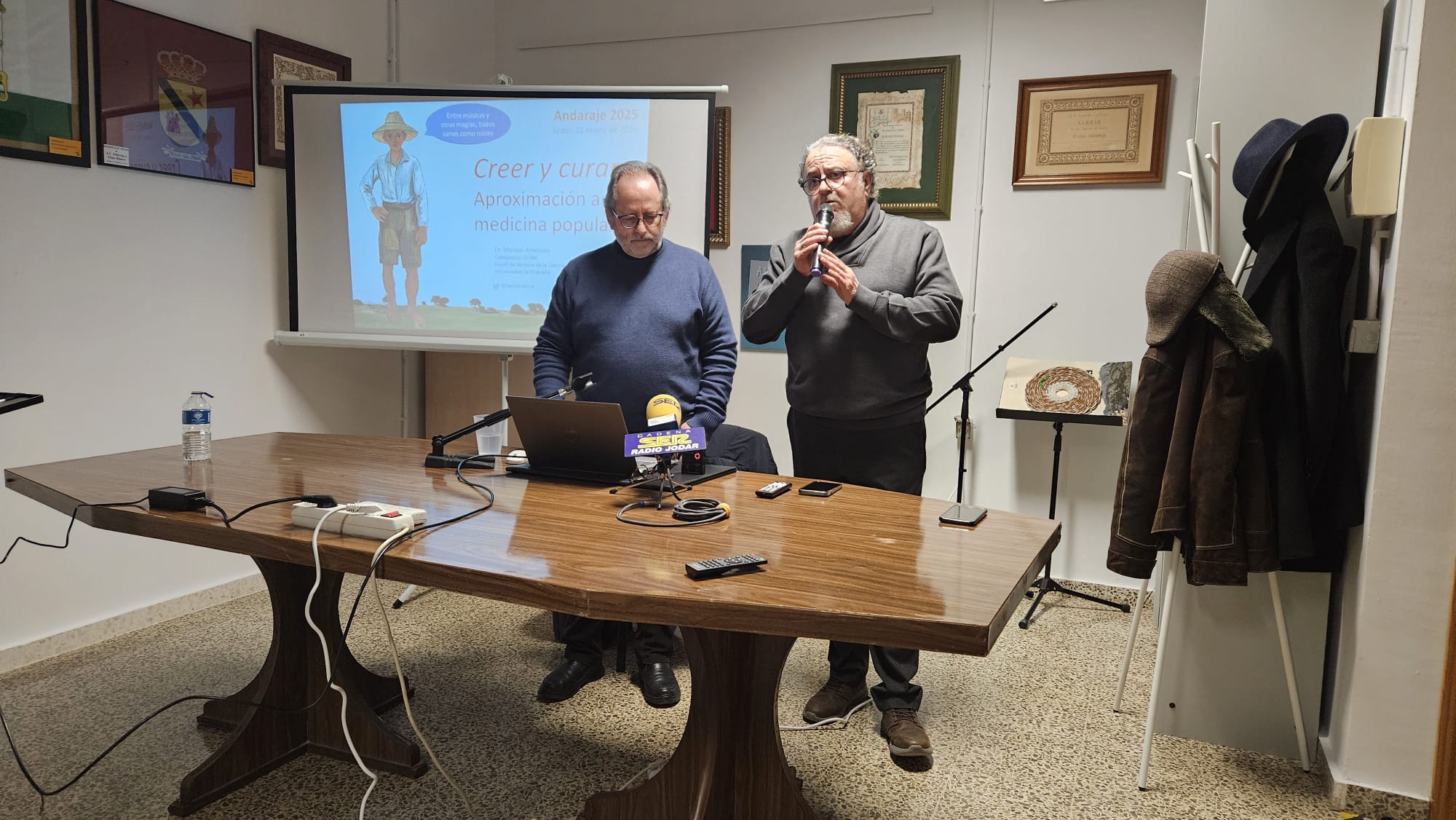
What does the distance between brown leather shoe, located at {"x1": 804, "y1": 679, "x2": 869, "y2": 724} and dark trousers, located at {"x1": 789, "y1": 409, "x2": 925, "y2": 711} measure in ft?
0.07

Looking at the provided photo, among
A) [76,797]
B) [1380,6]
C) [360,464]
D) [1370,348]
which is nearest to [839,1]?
[1380,6]

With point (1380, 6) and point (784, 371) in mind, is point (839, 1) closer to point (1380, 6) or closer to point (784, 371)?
point (784, 371)

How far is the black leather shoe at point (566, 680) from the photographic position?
7.94 ft

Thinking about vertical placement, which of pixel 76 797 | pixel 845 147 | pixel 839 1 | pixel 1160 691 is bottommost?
pixel 76 797

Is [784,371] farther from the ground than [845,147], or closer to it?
closer to it

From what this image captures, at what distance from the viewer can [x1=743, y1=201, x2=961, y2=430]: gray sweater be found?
2225 mm

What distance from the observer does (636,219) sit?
2.36 metres

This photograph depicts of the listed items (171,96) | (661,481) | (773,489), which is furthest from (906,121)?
(171,96)

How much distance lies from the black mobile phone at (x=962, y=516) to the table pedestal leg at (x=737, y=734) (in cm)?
38

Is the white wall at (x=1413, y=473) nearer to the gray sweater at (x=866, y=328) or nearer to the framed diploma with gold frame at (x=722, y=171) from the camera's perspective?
the gray sweater at (x=866, y=328)

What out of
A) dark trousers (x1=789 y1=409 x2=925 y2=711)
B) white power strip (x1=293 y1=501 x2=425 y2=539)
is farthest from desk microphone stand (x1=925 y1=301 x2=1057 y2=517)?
white power strip (x1=293 y1=501 x2=425 y2=539)

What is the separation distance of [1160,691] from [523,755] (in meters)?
1.68

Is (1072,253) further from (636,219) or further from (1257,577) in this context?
(636,219)

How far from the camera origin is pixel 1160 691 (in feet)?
7.68
